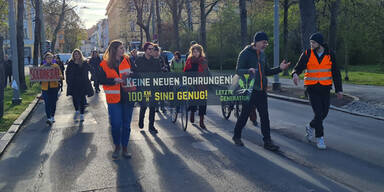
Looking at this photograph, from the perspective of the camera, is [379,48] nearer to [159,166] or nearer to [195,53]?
[195,53]

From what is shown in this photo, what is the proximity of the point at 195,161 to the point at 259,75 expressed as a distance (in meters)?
1.82

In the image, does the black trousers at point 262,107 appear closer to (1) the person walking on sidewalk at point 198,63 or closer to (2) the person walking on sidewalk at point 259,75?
(2) the person walking on sidewalk at point 259,75

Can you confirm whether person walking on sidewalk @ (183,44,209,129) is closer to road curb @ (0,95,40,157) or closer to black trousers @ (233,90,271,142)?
black trousers @ (233,90,271,142)

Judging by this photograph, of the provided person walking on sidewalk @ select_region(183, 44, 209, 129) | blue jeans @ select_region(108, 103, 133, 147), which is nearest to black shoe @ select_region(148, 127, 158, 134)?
person walking on sidewalk @ select_region(183, 44, 209, 129)

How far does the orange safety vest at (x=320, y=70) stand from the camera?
6695mm

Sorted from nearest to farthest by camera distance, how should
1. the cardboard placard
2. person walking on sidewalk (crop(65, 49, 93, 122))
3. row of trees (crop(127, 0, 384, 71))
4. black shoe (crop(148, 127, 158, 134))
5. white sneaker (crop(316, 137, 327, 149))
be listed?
white sneaker (crop(316, 137, 327, 149)) < black shoe (crop(148, 127, 158, 134)) < the cardboard placard < person walking on sidewalk (crop(65, 49, 93, 122)) < row of trees (crop(127, 0, 384, 71))

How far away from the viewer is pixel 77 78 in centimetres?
1031

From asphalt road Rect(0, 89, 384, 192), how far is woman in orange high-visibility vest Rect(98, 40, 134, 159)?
2.10 ft

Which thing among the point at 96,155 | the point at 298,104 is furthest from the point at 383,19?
the point at 96,155

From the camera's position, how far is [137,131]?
28.8ft

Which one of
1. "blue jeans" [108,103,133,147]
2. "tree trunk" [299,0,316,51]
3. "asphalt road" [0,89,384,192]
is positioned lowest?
"asphalt road" [0,89,384,192]

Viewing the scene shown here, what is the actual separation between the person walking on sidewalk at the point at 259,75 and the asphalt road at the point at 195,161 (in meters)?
0.40

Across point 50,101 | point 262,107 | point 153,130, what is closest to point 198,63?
point 153,130

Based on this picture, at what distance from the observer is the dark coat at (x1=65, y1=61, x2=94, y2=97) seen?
33.7 ft
